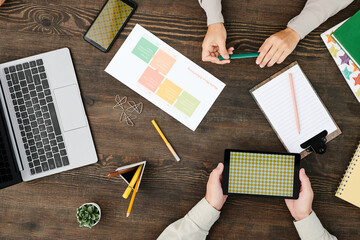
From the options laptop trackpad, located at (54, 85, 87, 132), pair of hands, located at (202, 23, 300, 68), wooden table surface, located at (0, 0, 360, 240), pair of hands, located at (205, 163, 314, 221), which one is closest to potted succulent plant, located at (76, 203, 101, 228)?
wooden table surface, located at (0, 0, 360, 240)

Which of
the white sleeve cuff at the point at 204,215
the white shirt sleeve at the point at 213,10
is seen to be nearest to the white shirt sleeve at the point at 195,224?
the white sleeve cuff at the point at 204,215

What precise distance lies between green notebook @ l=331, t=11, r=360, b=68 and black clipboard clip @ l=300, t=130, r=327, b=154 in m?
0.27

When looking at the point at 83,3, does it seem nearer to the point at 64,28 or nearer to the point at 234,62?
the point at 64,28

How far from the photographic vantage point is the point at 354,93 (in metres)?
1.11

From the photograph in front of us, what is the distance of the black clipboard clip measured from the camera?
1.09 metres

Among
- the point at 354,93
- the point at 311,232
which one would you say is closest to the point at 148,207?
the point at 311,232

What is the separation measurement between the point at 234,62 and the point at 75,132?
65 centimetres

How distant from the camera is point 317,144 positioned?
1096 mm

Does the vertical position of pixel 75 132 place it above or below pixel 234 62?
below

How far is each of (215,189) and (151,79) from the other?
1.55 ft

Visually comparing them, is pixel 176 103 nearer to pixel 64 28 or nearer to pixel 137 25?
pixel 137 25

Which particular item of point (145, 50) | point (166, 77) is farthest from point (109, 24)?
point (166, 77)

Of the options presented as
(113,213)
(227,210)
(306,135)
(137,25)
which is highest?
(137,25)

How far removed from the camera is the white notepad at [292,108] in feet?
3.65
